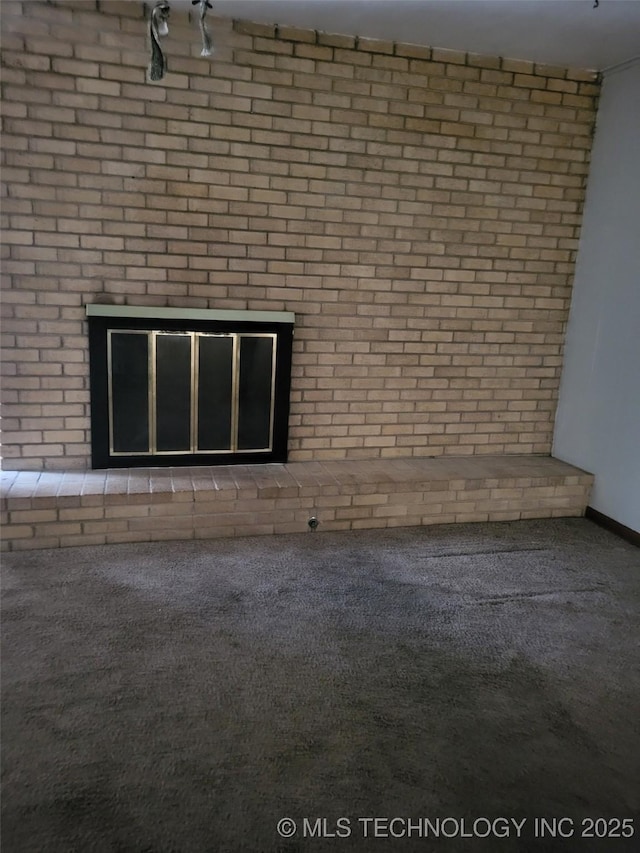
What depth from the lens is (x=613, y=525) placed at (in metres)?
3.66

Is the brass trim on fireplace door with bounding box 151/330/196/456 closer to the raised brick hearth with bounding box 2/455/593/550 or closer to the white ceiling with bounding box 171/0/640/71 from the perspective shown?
the raised brick hearth with bounding box 2/455/593/550

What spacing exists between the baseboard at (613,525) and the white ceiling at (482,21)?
2.55m

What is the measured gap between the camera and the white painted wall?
3.54 m

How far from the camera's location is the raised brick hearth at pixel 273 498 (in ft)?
9.98

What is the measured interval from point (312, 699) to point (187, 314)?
207cm

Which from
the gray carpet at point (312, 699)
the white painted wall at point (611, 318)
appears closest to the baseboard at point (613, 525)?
the white painted wall at point (611, 318)

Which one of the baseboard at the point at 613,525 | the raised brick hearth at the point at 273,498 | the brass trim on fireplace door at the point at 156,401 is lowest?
the baseboard at the point at 613,525

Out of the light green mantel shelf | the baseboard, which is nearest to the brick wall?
the light green mantel shelf

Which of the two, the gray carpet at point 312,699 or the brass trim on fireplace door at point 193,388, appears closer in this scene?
the gray carpet at point 312,699

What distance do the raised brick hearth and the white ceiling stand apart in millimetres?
2305

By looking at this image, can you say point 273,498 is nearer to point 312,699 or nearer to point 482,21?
point 312,699

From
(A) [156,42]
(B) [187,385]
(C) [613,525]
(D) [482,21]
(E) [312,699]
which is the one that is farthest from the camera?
(C) [613,525]

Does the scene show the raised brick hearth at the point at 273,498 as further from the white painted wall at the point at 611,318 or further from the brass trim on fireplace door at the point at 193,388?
the white painted wall at the point at 611,318

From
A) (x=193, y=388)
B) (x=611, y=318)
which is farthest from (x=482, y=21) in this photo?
(x=193, y=388)
